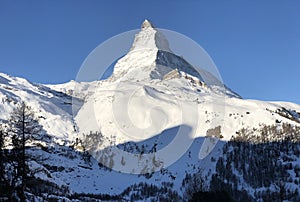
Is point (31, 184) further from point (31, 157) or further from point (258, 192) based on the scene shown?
point (258, 192)

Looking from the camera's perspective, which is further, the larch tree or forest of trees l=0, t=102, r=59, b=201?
the larch tree

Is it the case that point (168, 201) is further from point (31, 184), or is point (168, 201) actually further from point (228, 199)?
point (31, 184)

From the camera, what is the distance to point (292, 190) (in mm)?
196375

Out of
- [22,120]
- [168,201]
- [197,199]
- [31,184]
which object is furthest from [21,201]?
[168,201]

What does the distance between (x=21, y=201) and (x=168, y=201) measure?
591 feet

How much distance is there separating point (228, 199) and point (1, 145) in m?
24.9

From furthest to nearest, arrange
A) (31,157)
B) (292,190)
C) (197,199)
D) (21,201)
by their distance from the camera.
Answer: (292,190) → (197,199) → (31,157) → (21,201)

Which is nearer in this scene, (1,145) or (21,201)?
(21,201)

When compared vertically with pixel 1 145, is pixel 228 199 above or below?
below

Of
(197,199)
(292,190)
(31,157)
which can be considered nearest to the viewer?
(31,157)

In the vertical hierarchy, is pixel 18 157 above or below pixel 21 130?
below

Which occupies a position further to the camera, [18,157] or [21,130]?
[21,130]

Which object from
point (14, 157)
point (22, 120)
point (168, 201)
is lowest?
point (168, 201)

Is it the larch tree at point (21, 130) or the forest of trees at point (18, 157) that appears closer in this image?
the forest of trees at point (18, 157)
